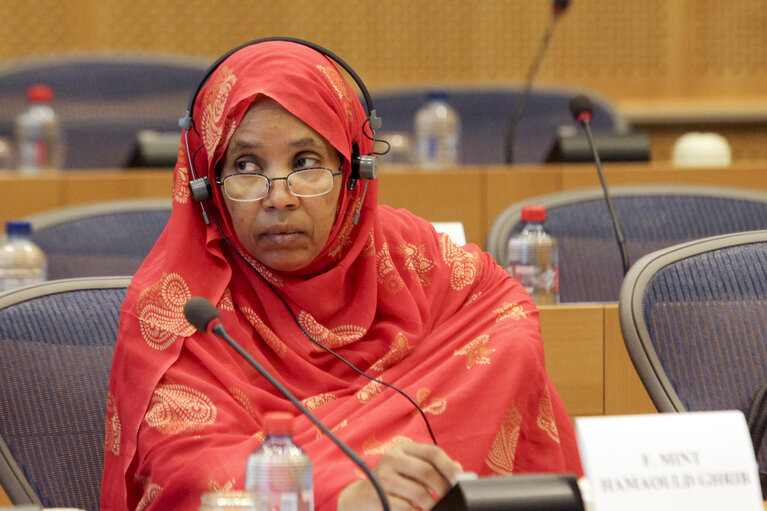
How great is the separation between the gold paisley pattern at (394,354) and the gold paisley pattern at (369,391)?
3 cm

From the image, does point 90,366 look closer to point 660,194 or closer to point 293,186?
point 293,186

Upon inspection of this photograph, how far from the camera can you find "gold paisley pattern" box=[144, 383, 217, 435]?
1.35 meters

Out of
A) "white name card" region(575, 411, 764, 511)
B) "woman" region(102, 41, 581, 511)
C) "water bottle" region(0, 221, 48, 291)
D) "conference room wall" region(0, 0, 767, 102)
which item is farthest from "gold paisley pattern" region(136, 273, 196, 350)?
"conference room wall" region(0, 0, 767, 102)

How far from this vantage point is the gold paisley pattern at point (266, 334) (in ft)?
4.86

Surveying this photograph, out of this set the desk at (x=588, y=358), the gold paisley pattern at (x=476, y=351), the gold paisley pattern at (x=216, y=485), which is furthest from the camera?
the desk at (x=588, y=358)

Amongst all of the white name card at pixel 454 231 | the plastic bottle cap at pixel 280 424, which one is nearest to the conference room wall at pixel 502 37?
the white name card at pixel 454 231

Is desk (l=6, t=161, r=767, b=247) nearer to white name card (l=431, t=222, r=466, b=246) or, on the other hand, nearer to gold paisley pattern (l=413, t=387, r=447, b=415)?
white name card (l=431, t=222, r=466, b=246)

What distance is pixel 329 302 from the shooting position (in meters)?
1.54

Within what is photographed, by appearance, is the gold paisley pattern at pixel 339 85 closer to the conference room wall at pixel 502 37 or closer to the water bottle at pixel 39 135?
the water bottle at pixel 39 135

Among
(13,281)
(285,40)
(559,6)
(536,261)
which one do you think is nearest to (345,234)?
(285,40)

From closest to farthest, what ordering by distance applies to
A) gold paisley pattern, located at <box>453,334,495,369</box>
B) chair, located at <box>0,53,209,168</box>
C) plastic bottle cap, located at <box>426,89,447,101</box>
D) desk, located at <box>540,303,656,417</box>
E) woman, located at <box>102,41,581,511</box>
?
woman, located at <box>102,41,581,511</box> → gold paisley pattern, located at <box>453,334,495,369</box> → desk, located at <box>540,303,656,417</box> → plastic bottle cap, located at <box>426,89,447,101</box> → chair, located at <box>0,53,209,168</box>

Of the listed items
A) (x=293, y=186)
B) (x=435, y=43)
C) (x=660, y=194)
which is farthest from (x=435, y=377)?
(x=435, y=43)

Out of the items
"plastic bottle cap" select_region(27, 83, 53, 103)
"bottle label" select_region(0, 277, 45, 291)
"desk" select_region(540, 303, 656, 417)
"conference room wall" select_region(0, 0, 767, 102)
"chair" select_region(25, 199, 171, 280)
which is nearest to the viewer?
"desk" select_region(540, 303, 656, 417)

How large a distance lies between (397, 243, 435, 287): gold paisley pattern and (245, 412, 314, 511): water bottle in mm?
599
